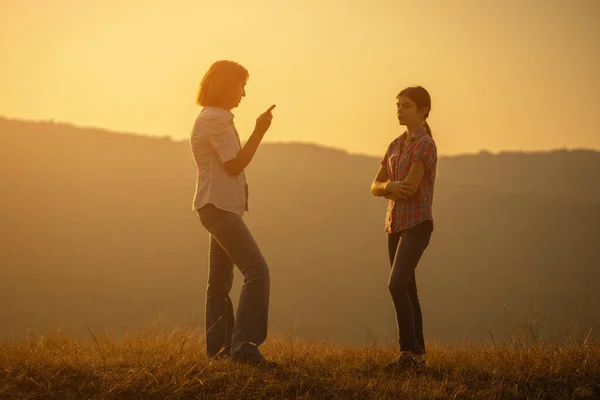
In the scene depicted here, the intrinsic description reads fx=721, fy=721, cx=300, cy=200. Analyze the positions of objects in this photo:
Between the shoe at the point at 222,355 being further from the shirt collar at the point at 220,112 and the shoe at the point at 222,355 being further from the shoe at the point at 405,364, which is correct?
the shirt collar at the point at 220,112

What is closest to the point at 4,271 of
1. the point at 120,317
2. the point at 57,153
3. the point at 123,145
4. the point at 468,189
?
the point at 120,317

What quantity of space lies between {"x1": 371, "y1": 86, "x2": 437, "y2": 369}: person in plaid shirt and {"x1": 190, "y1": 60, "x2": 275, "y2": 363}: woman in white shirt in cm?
100

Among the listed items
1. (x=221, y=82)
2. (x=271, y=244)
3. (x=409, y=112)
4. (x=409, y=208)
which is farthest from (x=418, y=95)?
(x=271, y=244)

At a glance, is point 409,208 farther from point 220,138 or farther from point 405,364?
point 220,138

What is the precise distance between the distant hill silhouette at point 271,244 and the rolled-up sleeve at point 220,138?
134 ft

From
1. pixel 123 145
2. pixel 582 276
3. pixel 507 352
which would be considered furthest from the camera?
pixel 123 145

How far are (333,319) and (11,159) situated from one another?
31.5 meters

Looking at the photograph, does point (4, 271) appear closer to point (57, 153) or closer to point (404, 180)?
point (57, 153)

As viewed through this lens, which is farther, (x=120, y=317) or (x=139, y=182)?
(x=139, y=182)

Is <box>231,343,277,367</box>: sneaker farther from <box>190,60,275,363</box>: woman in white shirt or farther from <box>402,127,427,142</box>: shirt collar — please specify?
<box>402,127,427,142</box>: shirt collar

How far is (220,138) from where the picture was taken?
527 cm

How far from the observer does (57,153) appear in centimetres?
6494

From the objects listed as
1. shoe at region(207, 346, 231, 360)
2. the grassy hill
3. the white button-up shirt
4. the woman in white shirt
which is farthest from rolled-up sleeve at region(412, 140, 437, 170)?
shoe at region(207, 346, 231, 360)

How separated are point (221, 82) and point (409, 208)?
1691 mm
